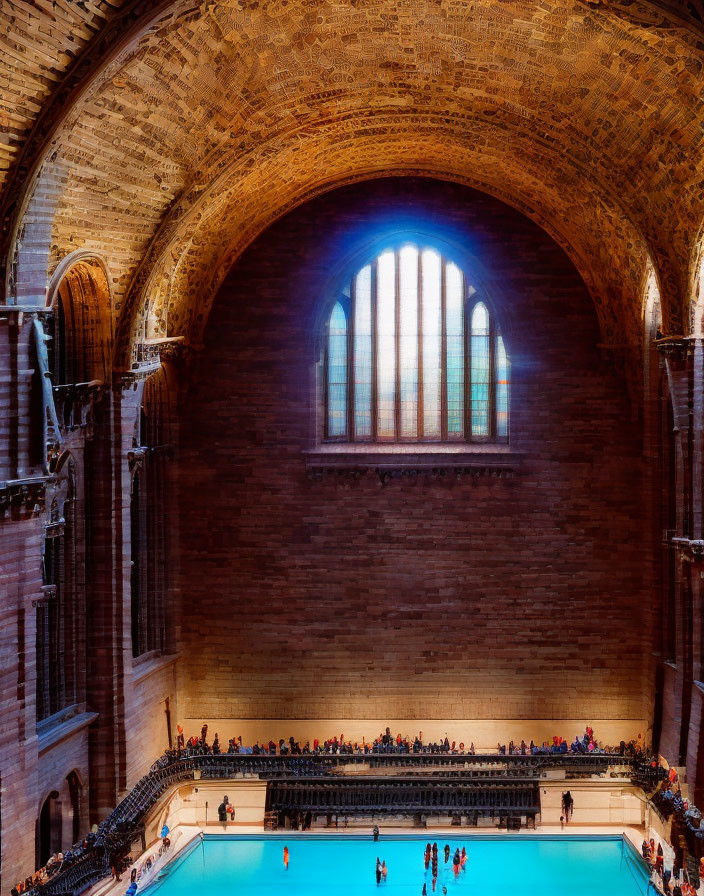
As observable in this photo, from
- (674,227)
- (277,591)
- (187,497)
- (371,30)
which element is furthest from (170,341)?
(674,227)

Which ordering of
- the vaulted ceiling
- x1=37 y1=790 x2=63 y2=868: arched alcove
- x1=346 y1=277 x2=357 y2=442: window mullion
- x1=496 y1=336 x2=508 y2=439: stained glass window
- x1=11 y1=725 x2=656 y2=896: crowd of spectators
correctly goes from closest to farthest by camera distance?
the vaulted ceiling → x1=37 y1=790 x2=63 y2=868: arched alcove → x1=11 y1=725 x2=656 y2=896: crowd of spectators → x1=496 y1=336 x2=508 y2=439: stained glass window → x1=346 y1=277 x2=357 y2=442: window mullion

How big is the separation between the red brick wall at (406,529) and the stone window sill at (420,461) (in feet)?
1.09

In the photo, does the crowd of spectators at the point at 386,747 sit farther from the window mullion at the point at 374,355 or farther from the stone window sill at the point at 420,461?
the window mullion at the point at 374,355

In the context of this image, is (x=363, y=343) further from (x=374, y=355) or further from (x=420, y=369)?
(x=420, y=369)

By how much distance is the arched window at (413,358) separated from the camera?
30922 mm

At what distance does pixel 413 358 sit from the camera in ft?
102

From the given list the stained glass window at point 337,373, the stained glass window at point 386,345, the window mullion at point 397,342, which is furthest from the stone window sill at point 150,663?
the window mullion at point 397,342

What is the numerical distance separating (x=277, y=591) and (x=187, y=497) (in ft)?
11.5

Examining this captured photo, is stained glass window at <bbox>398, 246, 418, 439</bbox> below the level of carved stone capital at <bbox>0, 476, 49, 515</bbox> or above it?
above

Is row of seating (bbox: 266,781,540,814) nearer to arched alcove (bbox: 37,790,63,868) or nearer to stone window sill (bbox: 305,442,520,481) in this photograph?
arched alcove (bbox: 37,790,63,868)

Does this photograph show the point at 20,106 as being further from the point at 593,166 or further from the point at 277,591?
the point at 277,591

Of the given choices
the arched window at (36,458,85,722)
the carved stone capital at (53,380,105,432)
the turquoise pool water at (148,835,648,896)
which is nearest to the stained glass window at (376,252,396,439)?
the carved stone capital at (53,380,105,432)

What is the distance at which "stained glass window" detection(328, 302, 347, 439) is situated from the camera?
3108cm

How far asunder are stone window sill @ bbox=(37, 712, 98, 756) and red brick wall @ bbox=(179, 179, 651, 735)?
22.0 feet
